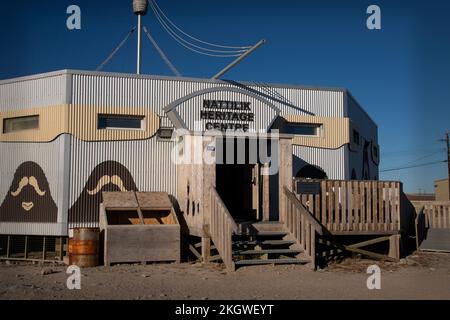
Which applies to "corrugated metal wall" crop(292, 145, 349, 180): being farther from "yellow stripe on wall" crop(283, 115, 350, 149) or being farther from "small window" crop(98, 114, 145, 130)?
"small window" crop(98, 114, 145, 130)

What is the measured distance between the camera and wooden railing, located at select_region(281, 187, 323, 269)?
40.5ft

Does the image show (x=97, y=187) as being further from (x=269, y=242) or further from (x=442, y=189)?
(x=442, y=189)

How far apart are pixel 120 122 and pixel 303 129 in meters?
6.34

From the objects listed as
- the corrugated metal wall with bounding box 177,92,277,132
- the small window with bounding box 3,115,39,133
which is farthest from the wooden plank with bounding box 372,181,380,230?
the small window with bounding box 3,115,39,133

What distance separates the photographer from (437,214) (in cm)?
1952

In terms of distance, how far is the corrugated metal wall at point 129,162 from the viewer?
16156 mm

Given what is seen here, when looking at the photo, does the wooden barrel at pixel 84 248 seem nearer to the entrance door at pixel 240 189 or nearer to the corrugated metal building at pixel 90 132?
the corrugated metal building at pixel 90 132

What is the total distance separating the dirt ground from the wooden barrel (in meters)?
0.44

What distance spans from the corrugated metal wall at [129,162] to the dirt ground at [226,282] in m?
3.38

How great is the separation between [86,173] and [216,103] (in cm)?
469

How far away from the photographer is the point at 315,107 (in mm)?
18891

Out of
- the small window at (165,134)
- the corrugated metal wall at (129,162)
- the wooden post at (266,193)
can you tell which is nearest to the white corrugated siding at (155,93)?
the small window at (165,134)
